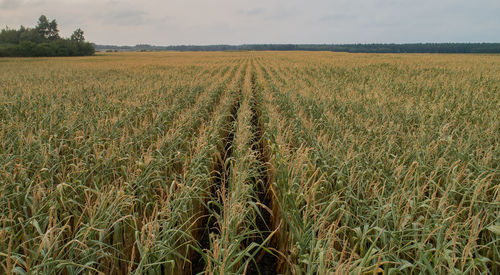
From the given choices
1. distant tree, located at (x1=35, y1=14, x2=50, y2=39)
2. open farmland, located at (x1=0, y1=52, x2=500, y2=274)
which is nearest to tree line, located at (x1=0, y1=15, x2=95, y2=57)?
distant tree, located at (x1=35, y1=14, x2=50, y2=39)

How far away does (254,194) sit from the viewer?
2.89 meters

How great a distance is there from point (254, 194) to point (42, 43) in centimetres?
6783

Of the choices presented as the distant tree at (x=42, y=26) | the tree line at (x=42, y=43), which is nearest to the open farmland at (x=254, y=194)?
the tree line at (x=42, y=43)

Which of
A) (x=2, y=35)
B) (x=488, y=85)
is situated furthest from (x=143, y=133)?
(x=2, y=35)

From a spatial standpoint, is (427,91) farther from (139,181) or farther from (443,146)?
(139,181)

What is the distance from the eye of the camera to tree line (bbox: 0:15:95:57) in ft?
162

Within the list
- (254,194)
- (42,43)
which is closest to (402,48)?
(42,43)

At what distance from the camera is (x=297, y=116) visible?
5871 millimetres

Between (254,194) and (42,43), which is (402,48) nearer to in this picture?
(42,43)

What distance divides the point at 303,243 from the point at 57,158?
311 centimetres

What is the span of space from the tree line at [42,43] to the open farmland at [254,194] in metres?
57.4

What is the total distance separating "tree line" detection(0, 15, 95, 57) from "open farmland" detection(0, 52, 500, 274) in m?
57.4

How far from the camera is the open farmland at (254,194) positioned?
183cm

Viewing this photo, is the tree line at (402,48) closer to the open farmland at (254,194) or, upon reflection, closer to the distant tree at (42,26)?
the distant tree at (42,26)
